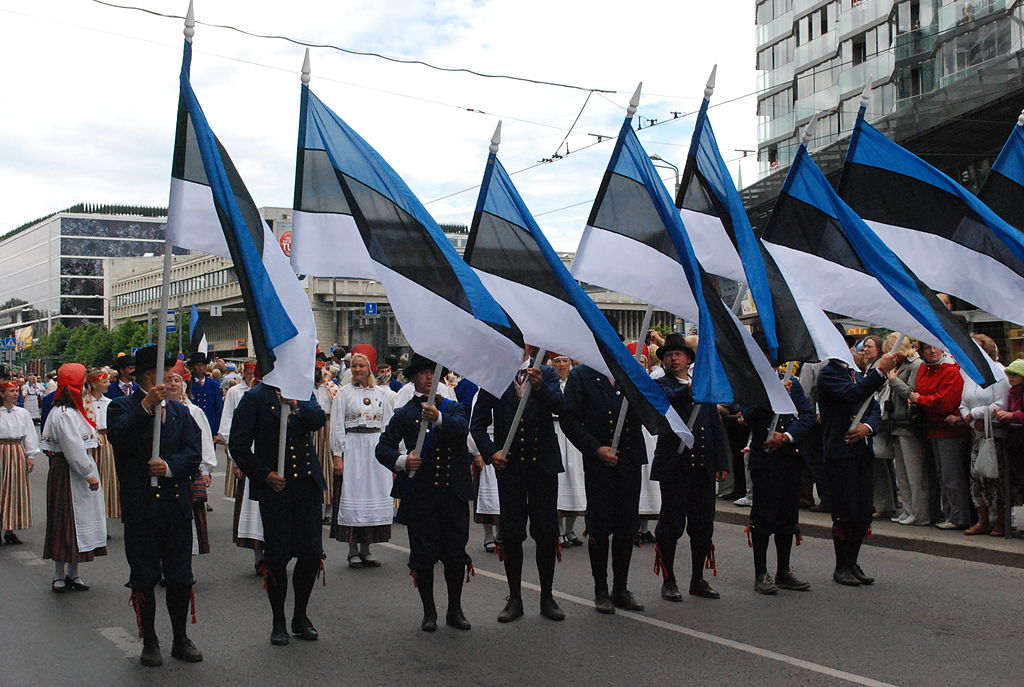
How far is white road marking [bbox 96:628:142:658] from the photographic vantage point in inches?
274

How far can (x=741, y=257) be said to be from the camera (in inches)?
316

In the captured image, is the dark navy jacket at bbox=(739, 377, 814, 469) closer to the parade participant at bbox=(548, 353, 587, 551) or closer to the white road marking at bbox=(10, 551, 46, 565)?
the parade participant at bbox=(548, 353, 587, 551)

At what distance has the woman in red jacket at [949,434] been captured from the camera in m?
11.3

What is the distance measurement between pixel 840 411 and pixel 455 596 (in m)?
3.52

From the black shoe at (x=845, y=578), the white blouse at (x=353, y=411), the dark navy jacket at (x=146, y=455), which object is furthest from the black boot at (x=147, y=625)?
the black shoe at (x=845, y=578)

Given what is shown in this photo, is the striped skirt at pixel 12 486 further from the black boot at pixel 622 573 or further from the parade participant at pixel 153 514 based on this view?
the black boot at pixel 622 573

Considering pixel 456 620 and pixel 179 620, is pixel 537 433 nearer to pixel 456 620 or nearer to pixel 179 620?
pixel 456 620

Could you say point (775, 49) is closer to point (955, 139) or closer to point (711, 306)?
point (955, 139)

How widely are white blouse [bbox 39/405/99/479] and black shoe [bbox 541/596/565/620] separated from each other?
4.26 metres

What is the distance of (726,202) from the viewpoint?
8297 mm

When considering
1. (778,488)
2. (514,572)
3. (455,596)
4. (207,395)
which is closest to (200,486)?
(455,596)

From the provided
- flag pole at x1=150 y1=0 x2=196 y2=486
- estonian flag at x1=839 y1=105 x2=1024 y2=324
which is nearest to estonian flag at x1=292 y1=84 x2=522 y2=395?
flag pole at x1=150 y1=0 x2=196 y2=486

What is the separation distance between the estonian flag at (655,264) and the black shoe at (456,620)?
7.60 ft

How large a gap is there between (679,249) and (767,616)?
2659mm
